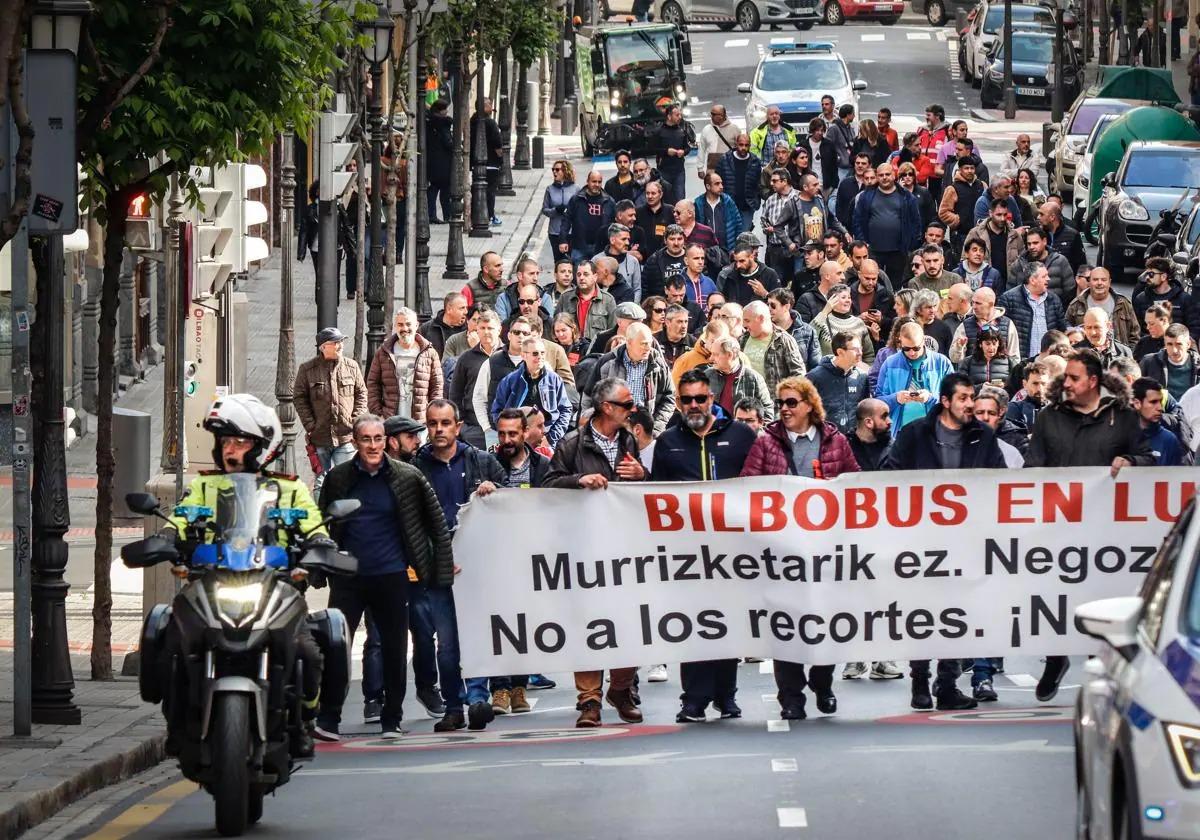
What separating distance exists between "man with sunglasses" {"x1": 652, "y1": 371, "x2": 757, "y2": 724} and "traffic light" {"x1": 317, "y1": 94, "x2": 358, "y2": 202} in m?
9.39

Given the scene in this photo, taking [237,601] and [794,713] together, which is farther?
[794,713]

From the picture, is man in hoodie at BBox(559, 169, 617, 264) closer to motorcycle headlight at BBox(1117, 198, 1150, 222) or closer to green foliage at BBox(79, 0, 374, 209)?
motorcycle headlight at BBox(1117, 198, 1150, 222)

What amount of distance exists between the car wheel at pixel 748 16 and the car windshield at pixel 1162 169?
41.6 meters

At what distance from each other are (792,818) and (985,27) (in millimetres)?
58124

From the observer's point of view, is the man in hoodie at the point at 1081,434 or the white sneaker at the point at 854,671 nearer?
the man in hoodie at the point at 1081,434

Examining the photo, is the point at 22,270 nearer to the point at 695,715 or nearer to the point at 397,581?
the point at 397,581

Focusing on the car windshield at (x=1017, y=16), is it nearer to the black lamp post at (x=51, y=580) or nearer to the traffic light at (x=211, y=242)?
the traffic light at (x=211, y=242)

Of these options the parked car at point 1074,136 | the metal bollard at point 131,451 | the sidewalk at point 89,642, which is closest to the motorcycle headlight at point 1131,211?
the parked car at point 1074,136

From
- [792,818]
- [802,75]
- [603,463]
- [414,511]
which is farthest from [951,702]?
[802,75]

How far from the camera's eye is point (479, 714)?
579 inches

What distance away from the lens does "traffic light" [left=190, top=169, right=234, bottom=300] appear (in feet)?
64.5

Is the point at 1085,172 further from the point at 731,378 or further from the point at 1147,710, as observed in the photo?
the point at 1147,710

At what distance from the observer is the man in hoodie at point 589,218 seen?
30219mm

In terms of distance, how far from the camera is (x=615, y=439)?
1471 cm
